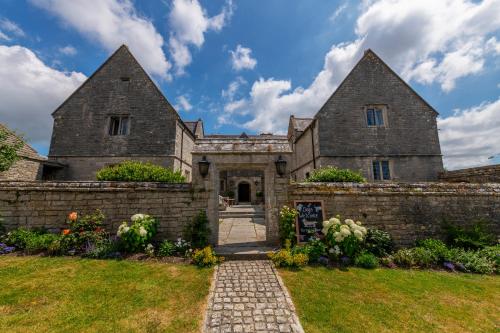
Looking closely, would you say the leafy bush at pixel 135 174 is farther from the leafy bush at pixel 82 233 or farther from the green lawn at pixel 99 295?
the green lawn at pixel 99 295

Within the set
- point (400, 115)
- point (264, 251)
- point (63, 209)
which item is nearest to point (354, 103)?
point (400, 115)

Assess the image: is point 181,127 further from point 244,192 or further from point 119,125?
point 244,192

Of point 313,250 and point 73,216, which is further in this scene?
point 73,216

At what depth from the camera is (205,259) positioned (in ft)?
17.8

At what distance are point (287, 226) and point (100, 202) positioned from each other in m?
6.38

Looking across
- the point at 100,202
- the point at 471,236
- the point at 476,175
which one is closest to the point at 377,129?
the point at 476,175

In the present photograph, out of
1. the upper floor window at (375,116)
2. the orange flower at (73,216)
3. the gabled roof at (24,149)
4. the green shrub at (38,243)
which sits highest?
the upper floor window at (375,116)

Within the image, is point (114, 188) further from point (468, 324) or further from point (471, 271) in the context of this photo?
point (471, 271)

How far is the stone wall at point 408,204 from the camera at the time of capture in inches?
272

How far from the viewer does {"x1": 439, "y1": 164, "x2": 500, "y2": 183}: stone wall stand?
1063 cm

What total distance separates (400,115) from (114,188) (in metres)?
17.8

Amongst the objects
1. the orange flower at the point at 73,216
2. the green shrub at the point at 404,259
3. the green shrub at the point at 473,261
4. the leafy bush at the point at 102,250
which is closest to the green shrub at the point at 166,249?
the leafy bush at the point at 102,250

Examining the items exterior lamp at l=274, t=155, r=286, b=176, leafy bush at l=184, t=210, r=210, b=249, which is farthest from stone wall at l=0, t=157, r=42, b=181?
exterior lamp at l=274, t=155, r=286, b=176

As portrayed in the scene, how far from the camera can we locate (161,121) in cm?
1376
